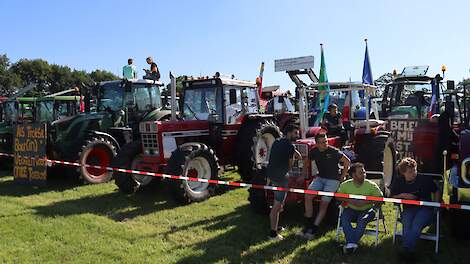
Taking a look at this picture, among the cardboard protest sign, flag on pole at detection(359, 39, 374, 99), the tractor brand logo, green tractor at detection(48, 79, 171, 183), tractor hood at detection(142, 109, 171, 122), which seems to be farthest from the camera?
flag on pole at detection(359, 39, 374, 99)

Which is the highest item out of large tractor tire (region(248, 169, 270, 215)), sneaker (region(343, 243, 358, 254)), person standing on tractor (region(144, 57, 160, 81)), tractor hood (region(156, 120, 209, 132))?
person standing on tractor (region(144, 57, 160, 81))

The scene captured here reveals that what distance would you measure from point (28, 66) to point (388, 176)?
4737 cm

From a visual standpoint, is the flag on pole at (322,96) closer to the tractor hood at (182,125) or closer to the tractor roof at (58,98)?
the tractor hood at (182,125)

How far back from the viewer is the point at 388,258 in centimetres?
511

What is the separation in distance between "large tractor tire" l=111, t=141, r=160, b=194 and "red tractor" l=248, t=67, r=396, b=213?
9.59 ft

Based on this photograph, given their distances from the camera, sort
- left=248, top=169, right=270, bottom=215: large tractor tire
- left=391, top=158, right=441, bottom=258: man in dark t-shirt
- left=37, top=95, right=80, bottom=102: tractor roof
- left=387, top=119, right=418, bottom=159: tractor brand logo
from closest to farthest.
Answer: left=391, top=158, right=441, bottom=258: man in dark t-shirt, left=387, top=119, right=418, bottom=159: tractor brand logo, left=248, top=169, right=270, bottom=215: large tractor tire, left=37, top=95, right=80, bottom=102: tractor roof

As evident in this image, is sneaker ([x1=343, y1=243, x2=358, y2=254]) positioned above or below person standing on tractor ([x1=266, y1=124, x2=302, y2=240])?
below

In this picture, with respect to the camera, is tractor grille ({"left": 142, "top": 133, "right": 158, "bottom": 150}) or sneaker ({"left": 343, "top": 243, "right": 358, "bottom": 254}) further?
tractor grille ({"left": 142, "top": 133, "right": 158, "bottom": 150})

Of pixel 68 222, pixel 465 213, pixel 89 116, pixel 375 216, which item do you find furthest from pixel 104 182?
pixel 465 213

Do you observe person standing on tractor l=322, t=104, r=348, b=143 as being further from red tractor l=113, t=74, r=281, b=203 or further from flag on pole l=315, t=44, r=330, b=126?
red tractor l=113, t=74, r=281, b=203

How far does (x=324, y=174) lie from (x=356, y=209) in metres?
0.70

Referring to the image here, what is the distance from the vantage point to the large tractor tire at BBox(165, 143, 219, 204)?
7730mm

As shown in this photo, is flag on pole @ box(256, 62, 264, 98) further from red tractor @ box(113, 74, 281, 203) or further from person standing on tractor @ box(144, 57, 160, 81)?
person standing on tractor @ box(144, 57, 160, 81)

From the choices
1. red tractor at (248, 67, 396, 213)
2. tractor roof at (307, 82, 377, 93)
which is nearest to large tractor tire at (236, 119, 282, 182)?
red tractor at (248, 67, 396, 213)
